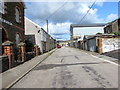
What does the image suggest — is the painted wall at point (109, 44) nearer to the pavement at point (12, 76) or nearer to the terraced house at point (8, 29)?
the terraced house at point (8, 29)

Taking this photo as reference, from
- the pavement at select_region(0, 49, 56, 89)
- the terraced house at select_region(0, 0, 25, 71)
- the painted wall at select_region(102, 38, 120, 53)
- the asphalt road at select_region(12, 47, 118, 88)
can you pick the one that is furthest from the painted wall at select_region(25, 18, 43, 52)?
the asphalt road at select_region(12, 47, 118, 88)

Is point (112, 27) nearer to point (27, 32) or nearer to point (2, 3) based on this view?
point (27, 32)

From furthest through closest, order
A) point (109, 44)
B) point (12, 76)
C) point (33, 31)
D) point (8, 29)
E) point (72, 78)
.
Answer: point (33, 31) → point (109, 44) → point (8, 29) → point (12, 76) → point (72, 78)

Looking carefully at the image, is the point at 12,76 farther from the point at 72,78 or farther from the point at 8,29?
the point at 8,29

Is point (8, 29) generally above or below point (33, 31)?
below

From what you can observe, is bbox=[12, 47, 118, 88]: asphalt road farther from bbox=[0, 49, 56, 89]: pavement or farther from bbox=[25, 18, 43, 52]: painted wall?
bbox=[25, 18, 43, 52]: painted wall

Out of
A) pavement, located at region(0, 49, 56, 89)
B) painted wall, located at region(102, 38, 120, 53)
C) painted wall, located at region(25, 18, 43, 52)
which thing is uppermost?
painted wall, located at region(25, 18, 43, 52)

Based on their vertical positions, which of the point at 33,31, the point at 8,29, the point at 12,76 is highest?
the point at 33,31

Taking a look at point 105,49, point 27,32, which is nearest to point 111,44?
point 105,49

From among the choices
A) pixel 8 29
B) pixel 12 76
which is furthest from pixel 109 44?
pixel 12 76

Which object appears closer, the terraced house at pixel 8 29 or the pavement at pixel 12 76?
the pavement at pixel 12 76

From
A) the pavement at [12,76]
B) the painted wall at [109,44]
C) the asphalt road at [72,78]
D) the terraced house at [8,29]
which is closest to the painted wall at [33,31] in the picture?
the terraced house at [8,29]

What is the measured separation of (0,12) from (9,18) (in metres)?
2.27

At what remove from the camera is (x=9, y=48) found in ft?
35.0
